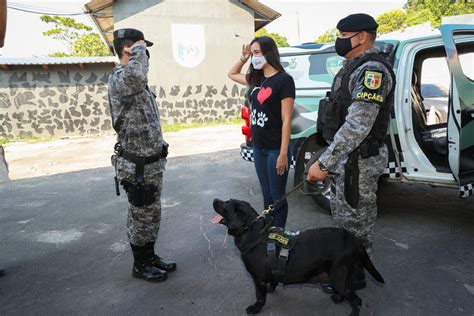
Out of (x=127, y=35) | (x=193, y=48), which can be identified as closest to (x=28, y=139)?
(x=193, y=48)

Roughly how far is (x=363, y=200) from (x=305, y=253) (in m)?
0.52

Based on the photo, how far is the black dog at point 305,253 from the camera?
212 centimetres

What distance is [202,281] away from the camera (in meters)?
2.78

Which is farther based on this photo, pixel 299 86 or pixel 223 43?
pixel 223 43

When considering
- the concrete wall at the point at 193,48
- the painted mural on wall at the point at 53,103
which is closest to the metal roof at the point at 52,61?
the painted mural on wall at the point at 53,103

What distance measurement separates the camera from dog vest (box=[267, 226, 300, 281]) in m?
2.14

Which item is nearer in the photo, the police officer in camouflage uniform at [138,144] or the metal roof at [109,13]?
the police officer in camouflage uniform at [138,144]

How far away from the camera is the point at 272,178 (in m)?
2.88

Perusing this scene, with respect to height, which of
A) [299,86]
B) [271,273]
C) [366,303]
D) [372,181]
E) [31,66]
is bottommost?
[366,303]

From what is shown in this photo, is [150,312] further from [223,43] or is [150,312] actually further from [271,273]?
[223,43]

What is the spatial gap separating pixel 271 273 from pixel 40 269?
2.15 metres

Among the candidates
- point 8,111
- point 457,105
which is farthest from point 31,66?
point 457,105

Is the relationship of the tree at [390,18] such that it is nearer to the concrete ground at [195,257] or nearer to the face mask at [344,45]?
the concrete ground at [195,257]

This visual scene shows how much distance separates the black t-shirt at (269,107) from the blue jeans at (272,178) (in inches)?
2.8
